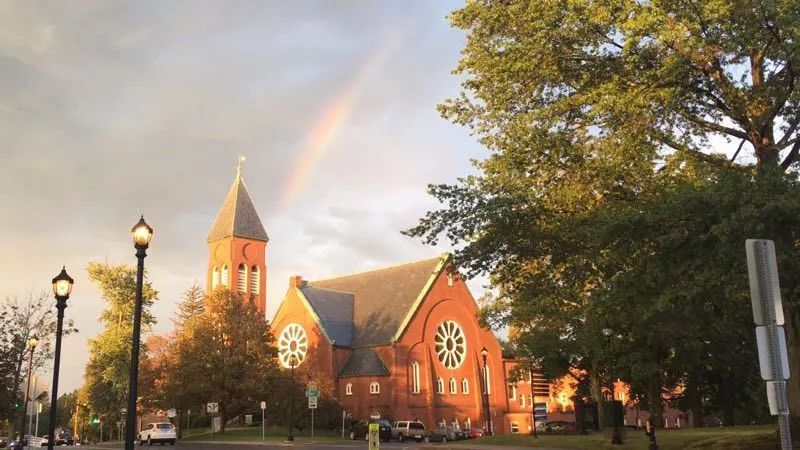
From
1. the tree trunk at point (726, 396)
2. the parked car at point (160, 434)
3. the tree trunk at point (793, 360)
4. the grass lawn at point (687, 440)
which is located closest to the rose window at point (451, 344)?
the tree trunk at point (726, 396)

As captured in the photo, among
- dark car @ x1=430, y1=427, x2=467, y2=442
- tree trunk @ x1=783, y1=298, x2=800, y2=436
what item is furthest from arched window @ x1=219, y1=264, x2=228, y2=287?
tree trunk @ x1=783, y1=298, x2=800, y2=436

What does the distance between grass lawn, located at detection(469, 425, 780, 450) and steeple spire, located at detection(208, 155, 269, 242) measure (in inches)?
1827

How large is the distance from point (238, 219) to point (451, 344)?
94.0ft

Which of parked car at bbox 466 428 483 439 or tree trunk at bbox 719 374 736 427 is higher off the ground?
tree trunk at bbox 719 374 736 427

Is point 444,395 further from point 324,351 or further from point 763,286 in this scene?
point 763,286

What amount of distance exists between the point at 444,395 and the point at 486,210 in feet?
169

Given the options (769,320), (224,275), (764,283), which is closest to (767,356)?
(769,320)

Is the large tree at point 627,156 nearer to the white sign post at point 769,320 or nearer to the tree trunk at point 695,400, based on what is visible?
the white sign post at point 769,320

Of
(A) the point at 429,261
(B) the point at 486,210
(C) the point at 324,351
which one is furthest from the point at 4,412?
(A) the point at 429,261

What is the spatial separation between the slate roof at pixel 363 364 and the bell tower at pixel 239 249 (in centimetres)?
1397

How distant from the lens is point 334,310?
74.4 m

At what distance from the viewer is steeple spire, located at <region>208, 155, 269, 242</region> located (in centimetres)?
7819

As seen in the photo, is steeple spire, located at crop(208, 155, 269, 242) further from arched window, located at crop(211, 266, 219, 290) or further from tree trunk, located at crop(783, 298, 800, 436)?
tree trunk, located at crop(783, 298, 800, 436)

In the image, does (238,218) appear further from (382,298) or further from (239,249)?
(382,298)
